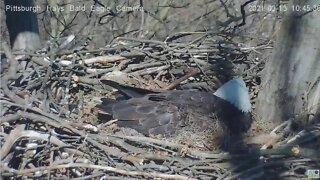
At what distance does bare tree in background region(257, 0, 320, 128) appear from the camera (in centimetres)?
347

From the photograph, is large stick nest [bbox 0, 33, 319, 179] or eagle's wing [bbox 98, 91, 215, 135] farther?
eagle's wing [bbox 98, 91, 215, 135]

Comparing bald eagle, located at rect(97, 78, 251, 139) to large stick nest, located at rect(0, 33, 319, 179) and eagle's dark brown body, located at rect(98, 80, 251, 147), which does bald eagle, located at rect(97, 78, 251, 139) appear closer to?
eagle's dark brown body, located at rect(98, 80, 251, 147)

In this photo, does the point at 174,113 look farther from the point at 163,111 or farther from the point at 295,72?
the point at 295,72

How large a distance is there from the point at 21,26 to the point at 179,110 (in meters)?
1.35

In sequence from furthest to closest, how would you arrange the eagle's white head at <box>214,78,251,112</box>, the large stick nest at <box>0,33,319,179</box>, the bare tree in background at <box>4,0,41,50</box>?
the bare tree in background at <box>4,0,41,50</box>, the eagle's white head at <box>214,78,251,112</box>, the large stick nest at <box>0,33,319,179</box>

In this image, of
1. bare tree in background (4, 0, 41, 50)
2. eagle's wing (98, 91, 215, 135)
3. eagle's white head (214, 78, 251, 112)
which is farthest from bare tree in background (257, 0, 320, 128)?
bare tree in background (4, 0, 41, 50)

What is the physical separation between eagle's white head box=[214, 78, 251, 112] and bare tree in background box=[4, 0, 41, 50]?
4.23 feet

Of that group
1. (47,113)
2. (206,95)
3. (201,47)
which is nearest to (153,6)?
(201,47)

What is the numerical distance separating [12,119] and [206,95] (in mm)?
1160

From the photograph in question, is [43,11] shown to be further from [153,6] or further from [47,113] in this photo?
[47,113]

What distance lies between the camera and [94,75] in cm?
401

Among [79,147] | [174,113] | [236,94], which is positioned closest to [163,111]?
[174,113]

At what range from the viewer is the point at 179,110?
11.5 feet

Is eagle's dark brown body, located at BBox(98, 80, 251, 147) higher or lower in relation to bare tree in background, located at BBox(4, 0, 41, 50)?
lower
